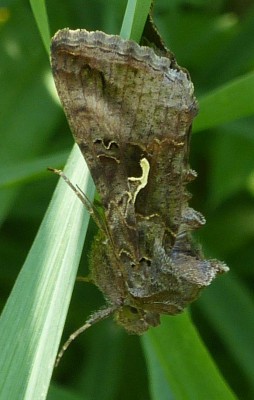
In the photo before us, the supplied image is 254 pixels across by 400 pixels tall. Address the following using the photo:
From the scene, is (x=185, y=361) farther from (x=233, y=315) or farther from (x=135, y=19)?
(x=233, y=315)

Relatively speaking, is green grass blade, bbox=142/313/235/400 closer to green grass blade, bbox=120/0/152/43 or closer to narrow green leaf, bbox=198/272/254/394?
green grass blade, bbox=120/0/152/43

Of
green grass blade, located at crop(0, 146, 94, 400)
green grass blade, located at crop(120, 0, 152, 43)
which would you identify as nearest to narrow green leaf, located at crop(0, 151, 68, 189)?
green grass blade, located at crop(0, 146, 94, 400)

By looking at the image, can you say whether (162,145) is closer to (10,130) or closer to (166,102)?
(166,102)

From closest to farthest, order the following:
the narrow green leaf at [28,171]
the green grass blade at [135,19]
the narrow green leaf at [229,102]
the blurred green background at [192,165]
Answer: the green grass blade at [135,19] < the narrow green leaf at [229,102] < the narrow green leaf at [28,171] < the blurred green background at [192,165]

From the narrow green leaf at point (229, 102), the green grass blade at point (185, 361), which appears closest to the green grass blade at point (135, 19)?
the narrow green leaf at point (229, 102)

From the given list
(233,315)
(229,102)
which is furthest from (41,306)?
(233,315)

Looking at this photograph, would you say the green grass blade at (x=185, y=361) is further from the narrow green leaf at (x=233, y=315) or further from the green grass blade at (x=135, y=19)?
the narrow green leaf at (x=233, y=315)
